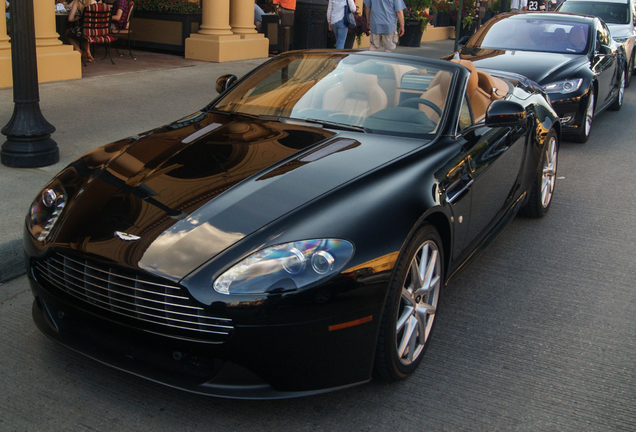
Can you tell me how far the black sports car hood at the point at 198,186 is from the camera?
2646 mm

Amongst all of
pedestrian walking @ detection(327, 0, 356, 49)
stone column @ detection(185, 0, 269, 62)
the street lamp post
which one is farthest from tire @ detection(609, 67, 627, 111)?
the street lamp post

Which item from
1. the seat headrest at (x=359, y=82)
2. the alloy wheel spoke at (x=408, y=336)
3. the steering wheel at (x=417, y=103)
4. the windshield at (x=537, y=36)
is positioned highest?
the windshield at (x=537, y=36)

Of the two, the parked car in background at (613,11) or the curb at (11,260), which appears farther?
the parked car in background at (613,11)

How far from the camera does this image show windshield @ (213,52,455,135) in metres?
3.87

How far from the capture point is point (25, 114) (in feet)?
19.5

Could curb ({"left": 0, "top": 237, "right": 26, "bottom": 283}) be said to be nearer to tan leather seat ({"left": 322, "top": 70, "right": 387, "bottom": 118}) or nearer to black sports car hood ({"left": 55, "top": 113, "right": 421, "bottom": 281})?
Result: black sports car hood ({"left": 55, "top": 113, "right": 421, "bottom": 281})

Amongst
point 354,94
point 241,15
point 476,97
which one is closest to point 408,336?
point 354,94

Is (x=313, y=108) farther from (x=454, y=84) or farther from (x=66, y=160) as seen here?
(x=66, y=160)

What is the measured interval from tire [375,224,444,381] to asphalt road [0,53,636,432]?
0.14m

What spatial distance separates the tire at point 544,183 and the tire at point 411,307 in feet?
7.30

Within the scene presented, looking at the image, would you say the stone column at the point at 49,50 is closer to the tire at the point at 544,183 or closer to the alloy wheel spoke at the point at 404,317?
the tire at the point at 544,183

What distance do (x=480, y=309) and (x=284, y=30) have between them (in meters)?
10.6

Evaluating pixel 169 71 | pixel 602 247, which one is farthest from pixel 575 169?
pixel 169 71

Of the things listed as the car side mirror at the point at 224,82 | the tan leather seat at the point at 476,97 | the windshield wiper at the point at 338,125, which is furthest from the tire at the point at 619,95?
the windshield wiper at the point at 338,125
